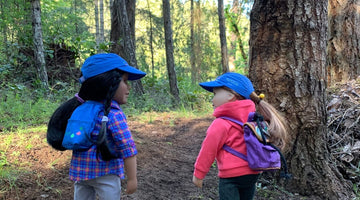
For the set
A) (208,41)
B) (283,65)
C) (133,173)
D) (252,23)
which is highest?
(208,41)

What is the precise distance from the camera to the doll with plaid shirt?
188 centimetres

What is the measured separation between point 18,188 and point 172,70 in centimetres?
722

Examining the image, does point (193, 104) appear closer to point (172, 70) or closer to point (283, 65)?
point (172, 70)

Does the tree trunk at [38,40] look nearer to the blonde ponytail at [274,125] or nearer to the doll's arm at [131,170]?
the doll's arm at [131,170]

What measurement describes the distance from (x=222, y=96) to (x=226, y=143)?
40 centimetres

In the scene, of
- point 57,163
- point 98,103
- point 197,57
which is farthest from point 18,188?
point 197,57

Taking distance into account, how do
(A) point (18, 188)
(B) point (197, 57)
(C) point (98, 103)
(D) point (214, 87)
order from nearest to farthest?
1. (C) point (98, 103)
2. (D) point (214, 87)
3. (A) point (18, 188)
4. (B) point (197, 57)

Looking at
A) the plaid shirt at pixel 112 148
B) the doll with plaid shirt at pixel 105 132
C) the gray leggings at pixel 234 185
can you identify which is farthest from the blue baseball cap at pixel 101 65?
the gray leggings at pixel 234 185

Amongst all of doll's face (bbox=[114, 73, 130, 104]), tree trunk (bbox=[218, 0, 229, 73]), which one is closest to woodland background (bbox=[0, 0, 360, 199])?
doll's face (bbox=[114, 73, 130, 104])

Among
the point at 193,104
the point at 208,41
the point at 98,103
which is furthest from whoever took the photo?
the point at 208,41

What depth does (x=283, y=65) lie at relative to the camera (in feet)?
10.6

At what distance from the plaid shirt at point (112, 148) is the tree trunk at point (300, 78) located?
209cm

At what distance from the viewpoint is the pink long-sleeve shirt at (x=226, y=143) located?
7.00 feet

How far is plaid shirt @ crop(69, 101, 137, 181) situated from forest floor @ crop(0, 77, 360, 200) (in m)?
1.12
